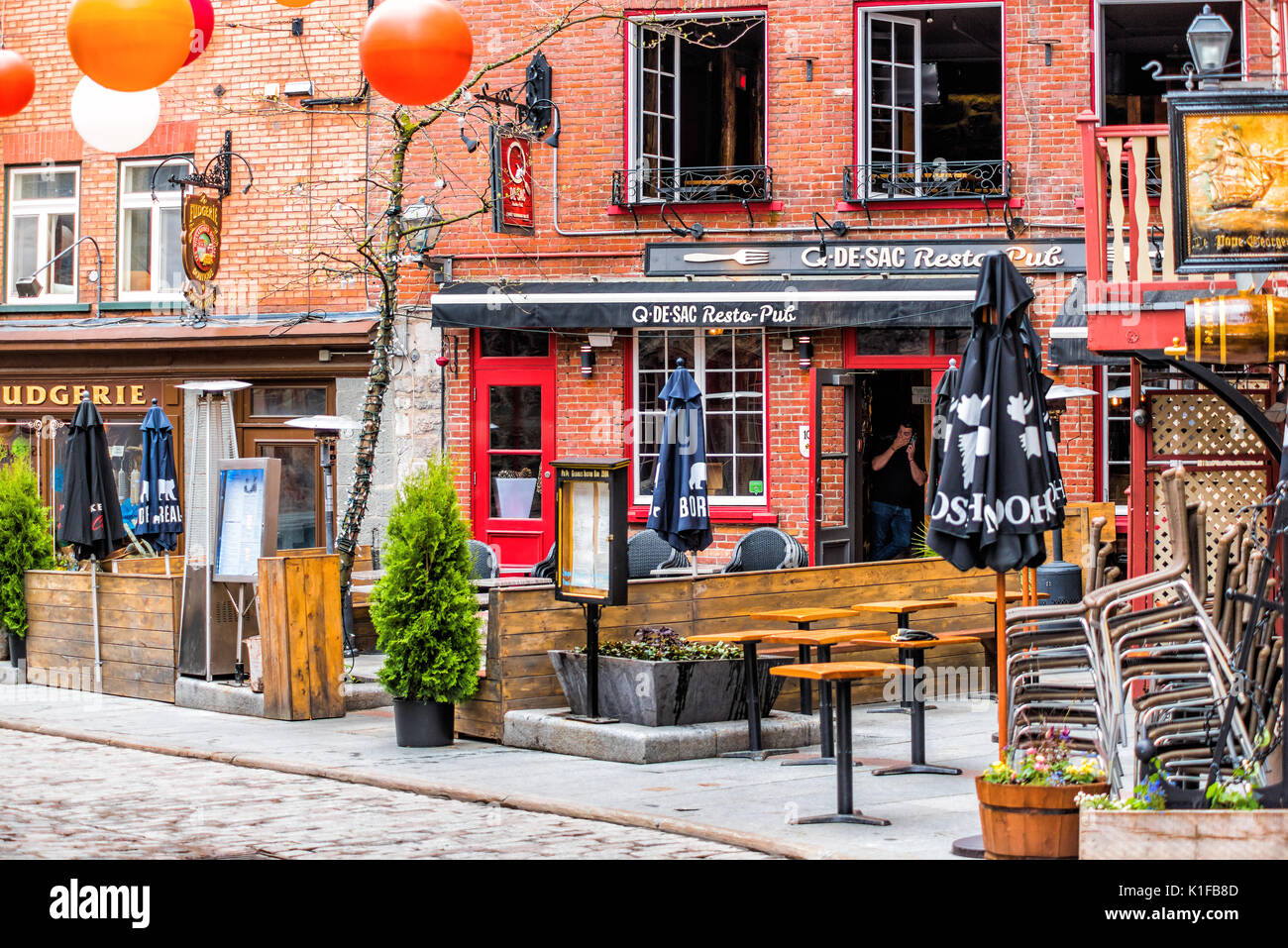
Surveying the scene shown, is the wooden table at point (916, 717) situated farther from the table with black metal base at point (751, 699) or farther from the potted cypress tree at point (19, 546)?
the potted cypress tree at point (19, 546)

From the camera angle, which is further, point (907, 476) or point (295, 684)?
point (907, 476)

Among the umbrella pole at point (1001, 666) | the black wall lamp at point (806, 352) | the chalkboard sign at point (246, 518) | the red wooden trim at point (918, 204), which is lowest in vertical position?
the umbrella pole at point (1001, 666)

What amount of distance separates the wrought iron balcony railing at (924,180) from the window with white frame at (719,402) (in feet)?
6.08

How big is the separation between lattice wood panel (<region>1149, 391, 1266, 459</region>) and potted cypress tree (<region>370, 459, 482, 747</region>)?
4.70 meters

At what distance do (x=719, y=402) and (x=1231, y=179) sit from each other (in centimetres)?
887

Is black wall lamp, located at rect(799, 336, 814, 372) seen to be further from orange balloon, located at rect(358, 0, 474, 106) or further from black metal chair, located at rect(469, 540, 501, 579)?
orange balloon, located at rect(358, 0, 474, 106)

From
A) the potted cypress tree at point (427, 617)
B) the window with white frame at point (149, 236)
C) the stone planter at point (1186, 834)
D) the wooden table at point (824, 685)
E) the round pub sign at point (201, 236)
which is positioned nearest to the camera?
the stone planter at point (1186, 834)

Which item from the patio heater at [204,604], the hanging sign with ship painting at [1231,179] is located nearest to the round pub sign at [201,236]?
the patio heater at [204,604]

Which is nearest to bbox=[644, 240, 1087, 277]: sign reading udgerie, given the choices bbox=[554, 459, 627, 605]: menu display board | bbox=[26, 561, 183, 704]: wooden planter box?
bbox=[26, 561, 183, 704]: wooden planter box

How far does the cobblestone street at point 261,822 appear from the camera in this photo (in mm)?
7320

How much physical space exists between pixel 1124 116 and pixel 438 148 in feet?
23.9

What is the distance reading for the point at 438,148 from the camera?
18.1 metres
